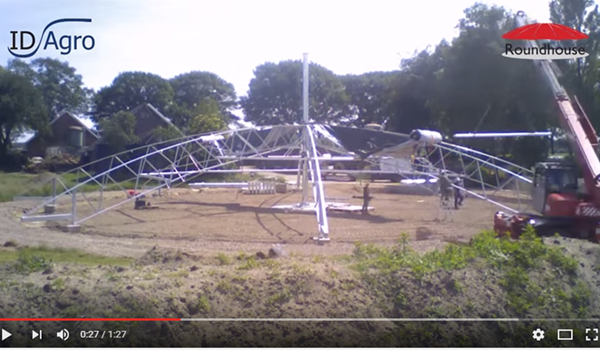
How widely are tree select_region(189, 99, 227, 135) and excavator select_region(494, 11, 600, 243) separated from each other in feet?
33.2

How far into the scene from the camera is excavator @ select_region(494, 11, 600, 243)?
13688mm

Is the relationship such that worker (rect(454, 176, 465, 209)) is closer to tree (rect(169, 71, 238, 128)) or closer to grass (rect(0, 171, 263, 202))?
tree (rect(169, 71, 238, 128))

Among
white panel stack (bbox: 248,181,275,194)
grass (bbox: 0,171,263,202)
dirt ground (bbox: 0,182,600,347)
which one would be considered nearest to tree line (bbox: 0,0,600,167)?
grass (bbox: 0,171,263,202)

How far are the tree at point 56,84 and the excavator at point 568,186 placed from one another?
401 inches

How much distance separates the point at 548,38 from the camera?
37.1 feet

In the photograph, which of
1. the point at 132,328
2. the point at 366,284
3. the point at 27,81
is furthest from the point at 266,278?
the point at 27,81

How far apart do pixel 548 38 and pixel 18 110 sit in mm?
11782

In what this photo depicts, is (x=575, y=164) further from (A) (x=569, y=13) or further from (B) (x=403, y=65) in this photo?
(B) (x=403, y=65)

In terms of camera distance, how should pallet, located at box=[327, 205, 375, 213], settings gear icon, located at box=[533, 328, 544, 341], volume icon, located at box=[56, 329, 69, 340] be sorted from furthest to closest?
1. pallet, located at box=[327, 205, 375, 213]
2. settings gear icon, located at box=[533, 328, 544, 341]
3. volume icon, located at box=[56, 329, 69, 340]

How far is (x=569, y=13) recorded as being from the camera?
40.7 feet

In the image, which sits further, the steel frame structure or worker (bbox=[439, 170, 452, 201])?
worker (bbox=[439, 170, 452, 201])

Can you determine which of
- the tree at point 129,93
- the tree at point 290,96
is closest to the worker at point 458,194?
the tree at point 290,96

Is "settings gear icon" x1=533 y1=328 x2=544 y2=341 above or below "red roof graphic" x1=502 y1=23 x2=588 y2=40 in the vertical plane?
below
